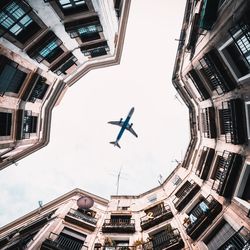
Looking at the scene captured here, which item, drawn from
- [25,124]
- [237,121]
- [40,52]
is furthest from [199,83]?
[25,124]

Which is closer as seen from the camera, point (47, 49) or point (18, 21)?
point (18, 21)

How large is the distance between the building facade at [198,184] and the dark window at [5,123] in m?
6.01

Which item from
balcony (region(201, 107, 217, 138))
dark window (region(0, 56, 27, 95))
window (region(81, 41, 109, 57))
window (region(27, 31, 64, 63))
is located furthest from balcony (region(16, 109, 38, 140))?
balcony (region(201, 107, 217, 138))

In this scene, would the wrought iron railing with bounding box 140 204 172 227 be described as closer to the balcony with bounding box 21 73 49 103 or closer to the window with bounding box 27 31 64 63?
the balcony with bounding box 21 73 49 103

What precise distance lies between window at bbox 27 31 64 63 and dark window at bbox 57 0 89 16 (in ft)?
6.22

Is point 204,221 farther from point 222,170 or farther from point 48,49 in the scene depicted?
point 48,49

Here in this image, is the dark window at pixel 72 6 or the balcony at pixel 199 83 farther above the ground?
the dark window at pixel 72 6

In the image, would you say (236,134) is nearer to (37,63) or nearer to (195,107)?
(195,107)

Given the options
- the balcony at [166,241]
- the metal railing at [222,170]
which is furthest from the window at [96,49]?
the balcony at [166,241]

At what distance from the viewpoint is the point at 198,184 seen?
793 inches

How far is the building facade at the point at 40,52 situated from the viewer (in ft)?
44.4

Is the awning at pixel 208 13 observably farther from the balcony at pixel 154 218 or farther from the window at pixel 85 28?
the balcony at pixel 154 218

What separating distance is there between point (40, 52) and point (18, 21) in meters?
3.46

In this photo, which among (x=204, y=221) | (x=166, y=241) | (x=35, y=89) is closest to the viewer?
(x=204, y=221)
